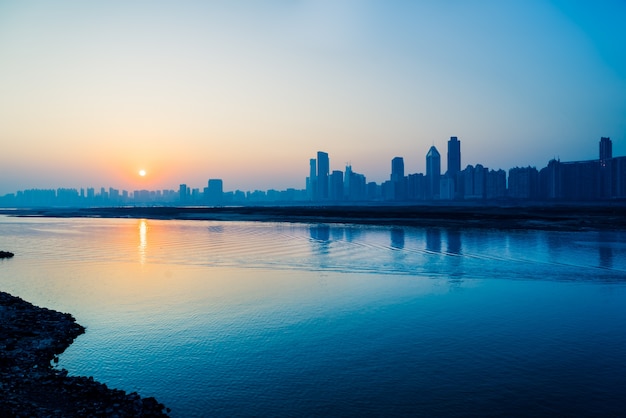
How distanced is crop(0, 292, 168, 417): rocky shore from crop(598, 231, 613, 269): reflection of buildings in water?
A: 30.8 meters

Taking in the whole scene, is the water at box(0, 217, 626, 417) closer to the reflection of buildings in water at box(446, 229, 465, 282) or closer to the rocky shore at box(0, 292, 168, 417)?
the reflection of buildings in water at box(446, 229, 465, 282)

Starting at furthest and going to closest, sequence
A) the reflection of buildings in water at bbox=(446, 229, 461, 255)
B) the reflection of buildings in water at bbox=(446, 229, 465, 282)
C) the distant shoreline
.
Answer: the distant shoreline < the reflection of buildings in water at bbox=(446, 229, 461, 255) < the reflection of buildings in water at bbox=(446, 229, 465, 282)

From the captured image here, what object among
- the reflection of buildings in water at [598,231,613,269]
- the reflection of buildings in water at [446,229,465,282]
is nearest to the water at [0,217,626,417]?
the reflection of buildings in water at [446,229,465,282]

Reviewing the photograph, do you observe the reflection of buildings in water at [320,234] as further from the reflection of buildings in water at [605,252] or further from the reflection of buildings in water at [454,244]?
the reflection of buildings in water at [605,252]

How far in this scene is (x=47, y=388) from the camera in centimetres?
1030

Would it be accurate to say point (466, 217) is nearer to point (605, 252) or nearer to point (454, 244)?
point (454, 244)

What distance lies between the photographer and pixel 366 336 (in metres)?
15.2

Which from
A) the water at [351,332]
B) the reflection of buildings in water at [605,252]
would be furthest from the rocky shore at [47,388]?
the reflection of buildings in water at [605,252]

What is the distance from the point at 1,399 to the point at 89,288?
48.8 ft

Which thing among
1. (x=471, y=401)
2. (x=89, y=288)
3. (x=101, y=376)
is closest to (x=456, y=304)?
(x=471, y=401)

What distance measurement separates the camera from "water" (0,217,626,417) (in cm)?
1054

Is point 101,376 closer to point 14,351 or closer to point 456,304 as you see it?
point 14,351

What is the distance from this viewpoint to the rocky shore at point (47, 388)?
9148mm

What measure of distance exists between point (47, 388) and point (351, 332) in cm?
946
